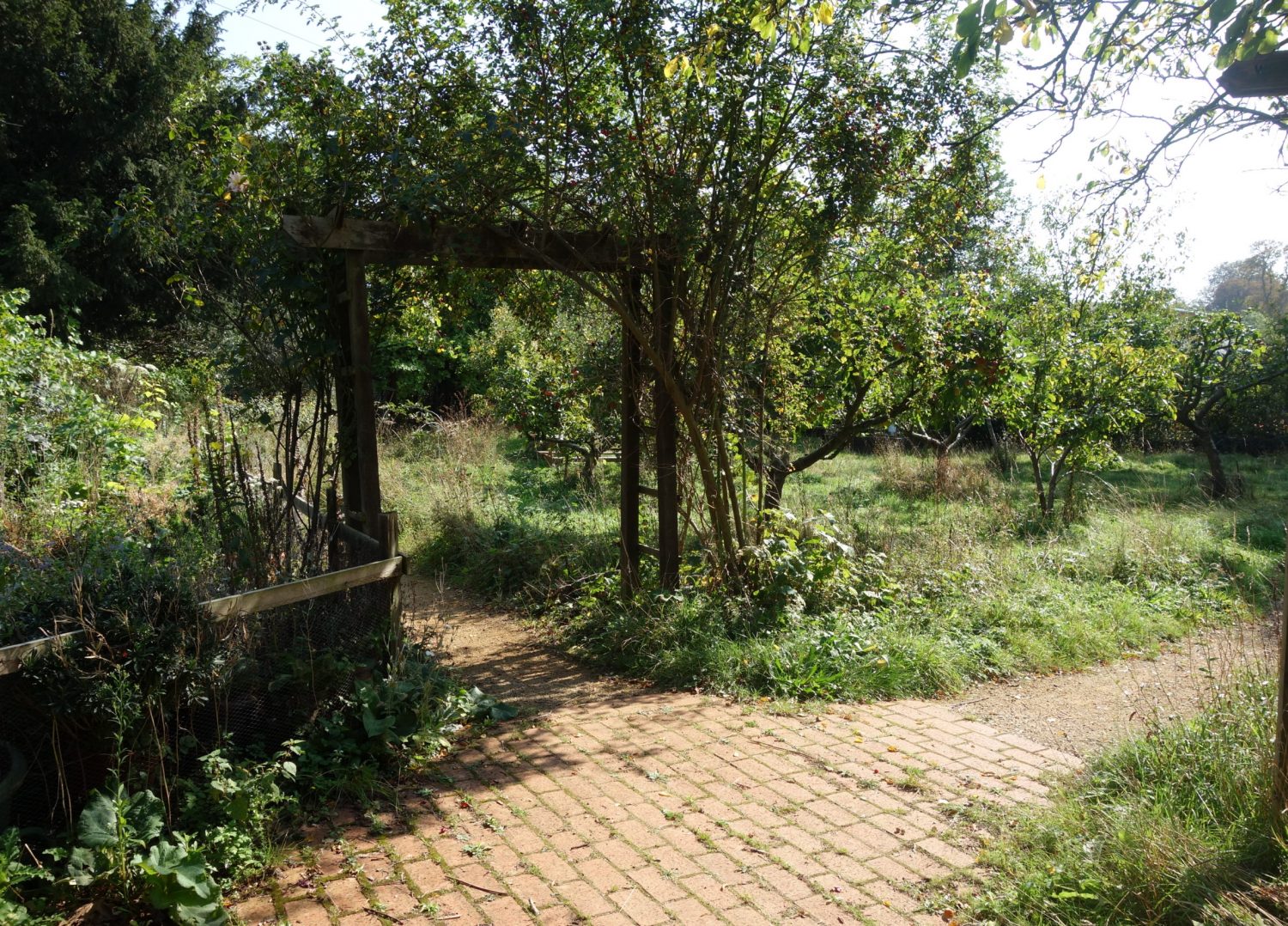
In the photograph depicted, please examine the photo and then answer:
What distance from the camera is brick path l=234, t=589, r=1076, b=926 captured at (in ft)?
10.6

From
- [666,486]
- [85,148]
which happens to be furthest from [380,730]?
[85,148]

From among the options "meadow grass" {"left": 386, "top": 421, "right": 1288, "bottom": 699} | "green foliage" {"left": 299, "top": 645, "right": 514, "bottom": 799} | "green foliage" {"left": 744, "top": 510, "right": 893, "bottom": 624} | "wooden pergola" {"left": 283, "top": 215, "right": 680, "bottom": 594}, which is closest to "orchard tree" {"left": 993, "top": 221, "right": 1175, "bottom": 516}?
"meadow grass" {"left": 386, "top": 421, "right": 1288, "bottom": 699}

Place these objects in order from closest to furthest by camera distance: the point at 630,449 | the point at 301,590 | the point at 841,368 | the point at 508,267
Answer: the point at 301,590 < the point at 508,267 < the point at 630,449 < the point at 841,368

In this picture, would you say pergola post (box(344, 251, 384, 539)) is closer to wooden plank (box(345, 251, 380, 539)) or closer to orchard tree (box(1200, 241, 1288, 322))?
wooden plank (box(345, 251, 380, 539))

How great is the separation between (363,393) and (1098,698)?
4.98 m

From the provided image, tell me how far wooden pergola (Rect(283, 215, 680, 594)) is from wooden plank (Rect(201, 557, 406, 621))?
1.70 feet

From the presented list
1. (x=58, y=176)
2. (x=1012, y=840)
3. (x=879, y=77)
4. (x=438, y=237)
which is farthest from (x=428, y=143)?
(x=58, y=176)

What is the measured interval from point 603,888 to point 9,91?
23.1 m

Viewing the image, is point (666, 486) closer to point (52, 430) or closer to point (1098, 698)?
point (1098, 698)

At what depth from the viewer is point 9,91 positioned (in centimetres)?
1977

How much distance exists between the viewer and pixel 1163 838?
3.05 m

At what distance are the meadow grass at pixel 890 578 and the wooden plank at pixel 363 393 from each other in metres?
1.85

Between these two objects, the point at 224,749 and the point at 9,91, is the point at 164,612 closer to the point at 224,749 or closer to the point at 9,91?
the point at 224,749

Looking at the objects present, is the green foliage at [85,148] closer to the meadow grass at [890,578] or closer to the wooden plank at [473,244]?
the meadow grass at [890,578]
